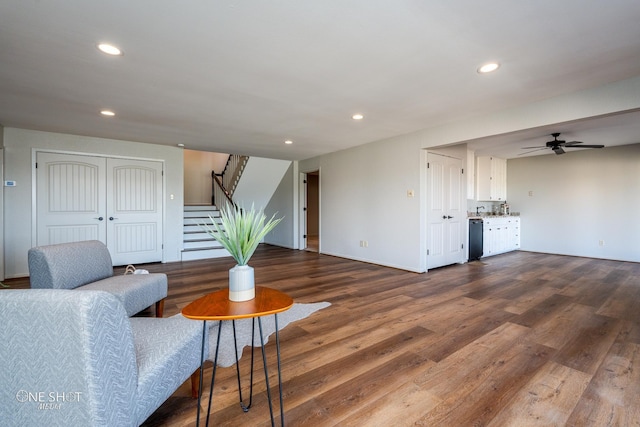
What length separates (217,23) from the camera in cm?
197

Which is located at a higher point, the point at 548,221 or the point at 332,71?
the point at 332,71

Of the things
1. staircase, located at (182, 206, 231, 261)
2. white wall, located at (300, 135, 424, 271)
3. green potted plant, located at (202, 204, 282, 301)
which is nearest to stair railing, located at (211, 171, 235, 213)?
staircase, located at (182, 206, 231, 261)

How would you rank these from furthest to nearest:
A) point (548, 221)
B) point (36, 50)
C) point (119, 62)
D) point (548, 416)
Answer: point (548, 221) < point (119, 62) < point (36, 50) < point (548, 416)

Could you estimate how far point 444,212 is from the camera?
5.23m

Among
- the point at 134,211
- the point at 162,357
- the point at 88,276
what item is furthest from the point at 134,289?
the point at 134,211

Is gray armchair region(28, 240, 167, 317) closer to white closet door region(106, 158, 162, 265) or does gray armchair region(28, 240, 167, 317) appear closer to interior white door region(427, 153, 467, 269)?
white closet door region(106, 158, 162, 265)

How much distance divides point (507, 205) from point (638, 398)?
6797 mm

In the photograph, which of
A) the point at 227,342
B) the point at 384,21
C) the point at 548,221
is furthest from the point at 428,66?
the point at 548,221

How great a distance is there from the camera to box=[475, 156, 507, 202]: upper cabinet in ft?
22.6

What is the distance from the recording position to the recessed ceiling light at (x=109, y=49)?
2.23 meters

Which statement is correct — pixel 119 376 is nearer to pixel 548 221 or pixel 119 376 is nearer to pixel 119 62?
pixel 119 62

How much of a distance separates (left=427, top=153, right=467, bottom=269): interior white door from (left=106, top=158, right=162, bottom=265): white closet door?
5.19 metres

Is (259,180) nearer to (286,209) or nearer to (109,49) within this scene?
(286,209)

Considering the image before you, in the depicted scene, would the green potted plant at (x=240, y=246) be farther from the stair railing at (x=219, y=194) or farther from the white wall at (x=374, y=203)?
the stair railing at (x=219, y=194)
